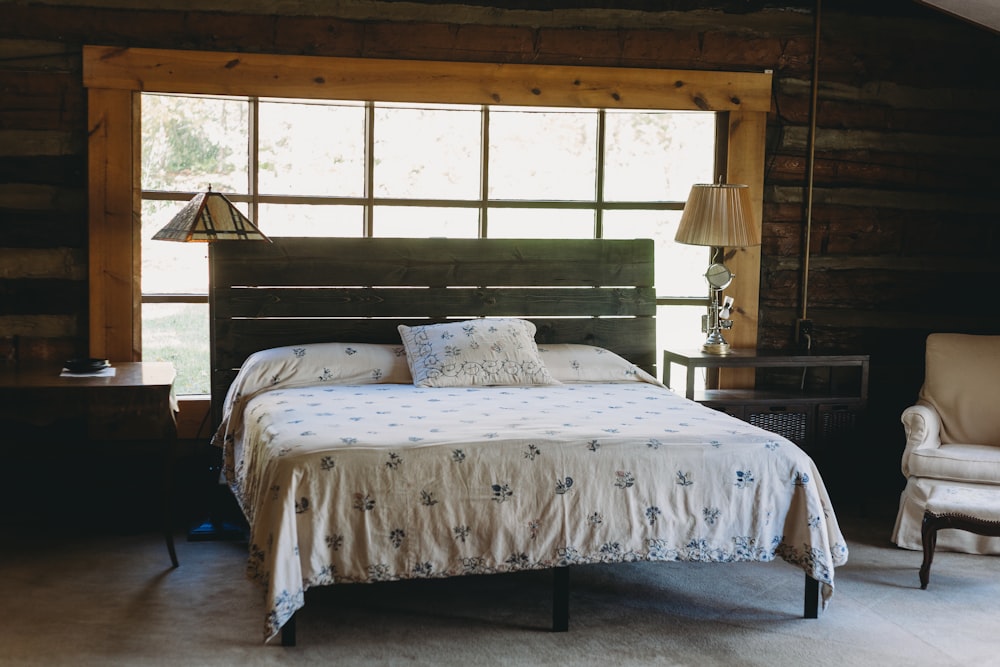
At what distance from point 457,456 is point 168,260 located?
2.25 m

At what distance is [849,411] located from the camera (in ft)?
A: 16.1

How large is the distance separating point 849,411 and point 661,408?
4.53ft

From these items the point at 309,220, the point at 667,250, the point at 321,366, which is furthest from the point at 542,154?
the point at 321,366

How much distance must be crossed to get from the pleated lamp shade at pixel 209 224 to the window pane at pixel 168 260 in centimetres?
52

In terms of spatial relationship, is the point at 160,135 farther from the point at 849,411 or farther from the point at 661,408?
the point at 849,411

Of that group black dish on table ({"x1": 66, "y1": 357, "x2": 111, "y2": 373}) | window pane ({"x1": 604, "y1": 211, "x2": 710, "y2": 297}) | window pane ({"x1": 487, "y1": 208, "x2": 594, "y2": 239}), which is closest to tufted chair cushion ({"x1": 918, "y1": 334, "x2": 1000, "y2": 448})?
window pane ({"x1": 604, "y1": 211, "x2": 710, "y2": 297})

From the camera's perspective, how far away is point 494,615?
3512 millimetres

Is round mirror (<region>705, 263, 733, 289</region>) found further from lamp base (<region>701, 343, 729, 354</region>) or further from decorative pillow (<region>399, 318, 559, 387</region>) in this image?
decorative pillow (<region>399, 318, 559, 387</region>)

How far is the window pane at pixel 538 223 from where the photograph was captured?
5.16 m

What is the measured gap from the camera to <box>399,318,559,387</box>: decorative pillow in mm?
4422

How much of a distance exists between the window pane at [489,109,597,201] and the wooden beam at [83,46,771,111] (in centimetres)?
14

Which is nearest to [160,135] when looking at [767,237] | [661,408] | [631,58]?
[631,58]

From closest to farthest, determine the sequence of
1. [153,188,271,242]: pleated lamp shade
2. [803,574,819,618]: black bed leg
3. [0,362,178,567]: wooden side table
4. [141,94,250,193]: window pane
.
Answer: [803,574,819,618]: black bed leg, [0,362,178,567]: wooden side table, [153,188,271,242]: pleated lamp shade, [141,94,250,193]: window pane

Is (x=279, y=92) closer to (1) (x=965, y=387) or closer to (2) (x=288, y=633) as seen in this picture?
(2) (x=288, y=633)
